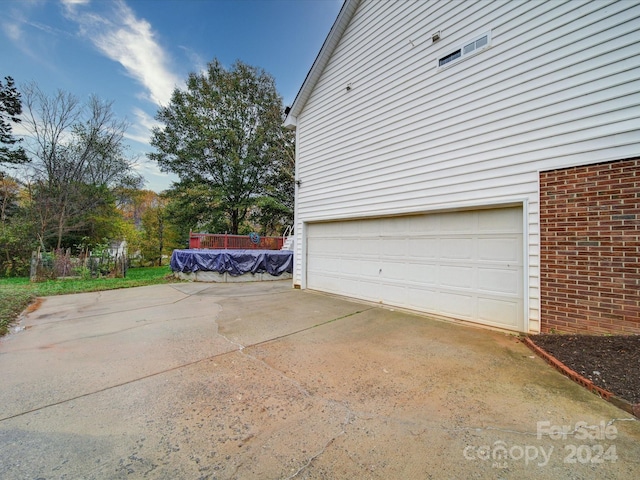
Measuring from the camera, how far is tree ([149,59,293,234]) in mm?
16844

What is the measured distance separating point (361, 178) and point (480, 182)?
2588 mm

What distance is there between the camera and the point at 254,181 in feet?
58.7

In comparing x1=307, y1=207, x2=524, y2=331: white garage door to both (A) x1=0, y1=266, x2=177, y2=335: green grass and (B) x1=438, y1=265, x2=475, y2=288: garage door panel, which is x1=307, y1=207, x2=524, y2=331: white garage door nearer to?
(B) x1=438, y1=265, x2=475, y2=288: garage door panel

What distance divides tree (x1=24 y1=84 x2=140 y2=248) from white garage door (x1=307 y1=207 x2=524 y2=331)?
14.9m

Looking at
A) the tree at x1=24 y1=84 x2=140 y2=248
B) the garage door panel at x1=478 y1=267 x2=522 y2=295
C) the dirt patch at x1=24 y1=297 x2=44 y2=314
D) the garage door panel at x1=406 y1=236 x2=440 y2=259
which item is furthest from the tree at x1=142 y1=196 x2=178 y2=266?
the garage door panel at x1=478 y1=267 x2=522 y2=295

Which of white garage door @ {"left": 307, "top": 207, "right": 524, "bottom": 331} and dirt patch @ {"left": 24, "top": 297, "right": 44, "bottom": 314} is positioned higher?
white garage door @ {"left": 307, "top": 207, "right": 524, "bottom": 331}

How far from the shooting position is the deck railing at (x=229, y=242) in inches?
453

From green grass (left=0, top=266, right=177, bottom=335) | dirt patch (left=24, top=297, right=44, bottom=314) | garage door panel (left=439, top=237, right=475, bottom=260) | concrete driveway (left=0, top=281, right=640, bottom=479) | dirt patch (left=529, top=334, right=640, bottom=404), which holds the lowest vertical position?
dirt patch (left=24, top=297, right=44, bottom=314)

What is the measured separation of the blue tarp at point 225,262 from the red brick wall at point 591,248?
8622mm

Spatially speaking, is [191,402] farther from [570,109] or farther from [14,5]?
[14,5]

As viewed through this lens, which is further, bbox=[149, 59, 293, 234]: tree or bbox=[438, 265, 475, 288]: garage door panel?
bbox=[149, 59, 293, 234]: tree

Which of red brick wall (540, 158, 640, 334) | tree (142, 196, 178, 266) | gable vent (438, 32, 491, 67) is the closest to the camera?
red brick wall (540, 158, 640, 334)

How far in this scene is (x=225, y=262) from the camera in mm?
9930

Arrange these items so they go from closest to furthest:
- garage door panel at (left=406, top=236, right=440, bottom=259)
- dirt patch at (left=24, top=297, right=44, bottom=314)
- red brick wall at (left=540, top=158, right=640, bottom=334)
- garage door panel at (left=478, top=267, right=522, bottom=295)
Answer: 1. red brick wall at (left=540, top=158, right=640, bottom=334)
2. garage door panel at (left=478, top=267, right=522, bottom=295)
3. garage door panel at (left=406, top=236, right=440, bottom=259)
4. dirt patch at (left=24, top=297, right=44, bottom=314)
